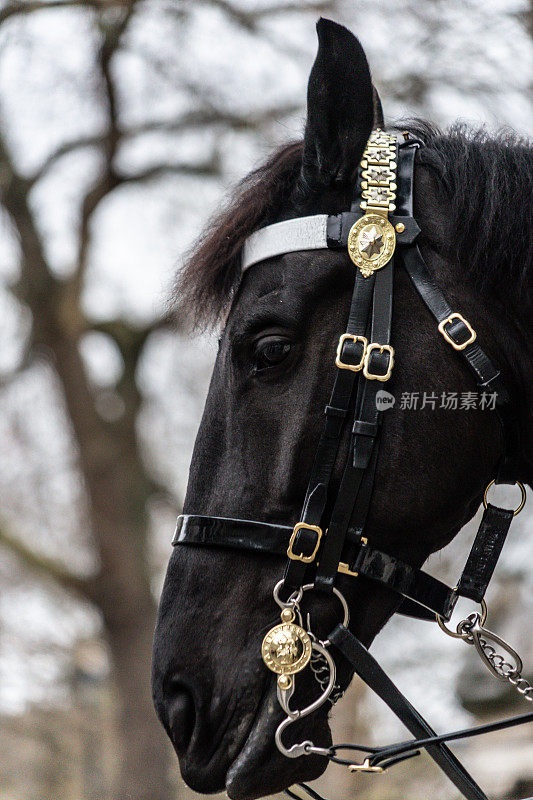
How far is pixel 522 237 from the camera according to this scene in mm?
1947

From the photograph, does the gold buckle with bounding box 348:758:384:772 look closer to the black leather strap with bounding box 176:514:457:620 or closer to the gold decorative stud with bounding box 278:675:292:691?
the gold decorative stud with bounding box 278:675:292:691

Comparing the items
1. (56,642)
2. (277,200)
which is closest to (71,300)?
(56,642)

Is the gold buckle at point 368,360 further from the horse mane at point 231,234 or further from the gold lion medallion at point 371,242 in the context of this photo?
the horse mane at point 231,234

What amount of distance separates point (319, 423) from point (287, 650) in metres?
0.50

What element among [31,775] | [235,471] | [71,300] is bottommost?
[31,775]

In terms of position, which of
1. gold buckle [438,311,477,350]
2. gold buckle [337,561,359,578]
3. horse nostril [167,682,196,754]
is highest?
gold buckle [438,311,477,350]

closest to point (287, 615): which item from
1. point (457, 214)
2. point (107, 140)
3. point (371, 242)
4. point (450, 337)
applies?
point (450, 337)

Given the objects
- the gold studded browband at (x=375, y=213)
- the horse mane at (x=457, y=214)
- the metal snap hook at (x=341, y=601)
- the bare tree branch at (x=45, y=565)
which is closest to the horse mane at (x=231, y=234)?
the horse mane at (x=457, y=214)

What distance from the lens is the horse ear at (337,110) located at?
1978mm

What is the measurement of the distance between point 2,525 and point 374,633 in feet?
26.5

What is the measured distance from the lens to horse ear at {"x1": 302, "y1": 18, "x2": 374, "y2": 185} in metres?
1.98

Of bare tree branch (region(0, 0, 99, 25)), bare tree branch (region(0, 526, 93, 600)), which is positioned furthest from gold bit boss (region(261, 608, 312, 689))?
bare tree branch (region(0, 526, 93, 600))

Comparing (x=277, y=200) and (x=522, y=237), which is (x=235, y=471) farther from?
(x=522, y=237)

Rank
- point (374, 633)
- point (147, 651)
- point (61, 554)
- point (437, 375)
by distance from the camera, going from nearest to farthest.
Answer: point (437, 375)
point (374, 633)
point (147, 651)
point (61, 554)
